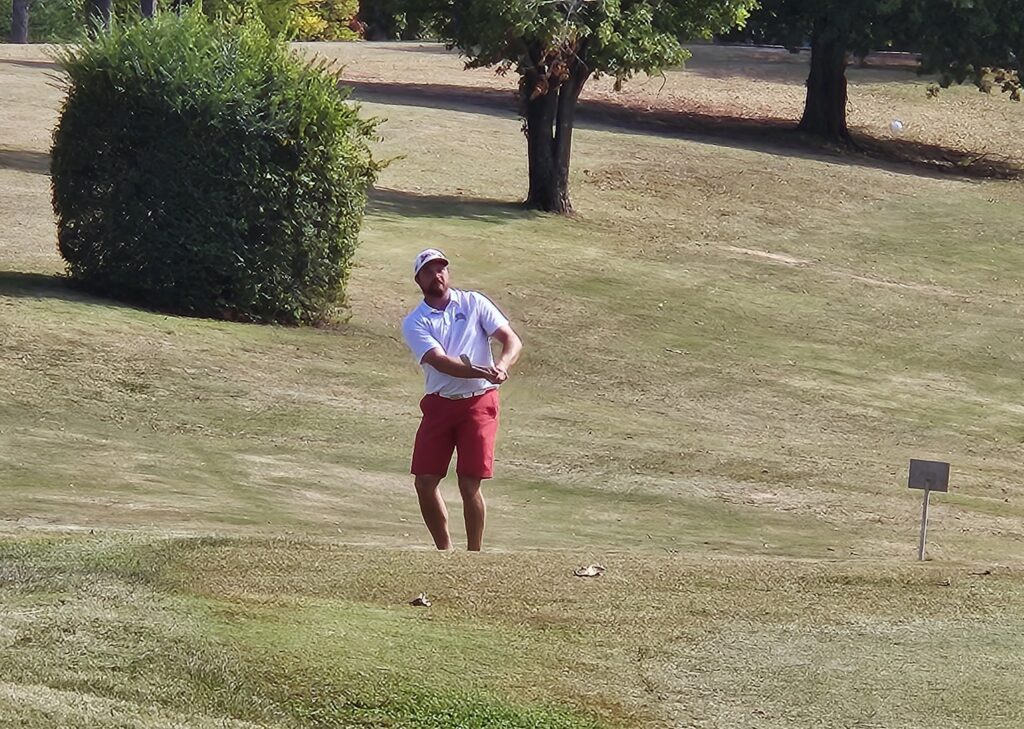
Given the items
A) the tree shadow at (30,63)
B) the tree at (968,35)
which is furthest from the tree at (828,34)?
the tree shadow at (30,63)

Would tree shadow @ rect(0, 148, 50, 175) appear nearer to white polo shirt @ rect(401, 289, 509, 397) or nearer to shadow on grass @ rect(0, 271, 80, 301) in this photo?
shadow on grass @ rect(0, 271, 80, 301)

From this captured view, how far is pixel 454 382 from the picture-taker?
913 cm

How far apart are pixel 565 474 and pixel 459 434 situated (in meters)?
4.62

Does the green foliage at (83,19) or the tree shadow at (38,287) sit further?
the green foliage at (83,19)

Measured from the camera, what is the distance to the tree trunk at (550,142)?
26.8 metres

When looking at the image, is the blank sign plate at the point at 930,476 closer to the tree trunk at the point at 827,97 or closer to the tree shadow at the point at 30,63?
the tree trunk at the point at 827,97

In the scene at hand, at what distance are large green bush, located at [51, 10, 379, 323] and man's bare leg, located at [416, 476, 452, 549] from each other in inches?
308

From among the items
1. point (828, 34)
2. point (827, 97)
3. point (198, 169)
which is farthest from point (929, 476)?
point (827, 97)

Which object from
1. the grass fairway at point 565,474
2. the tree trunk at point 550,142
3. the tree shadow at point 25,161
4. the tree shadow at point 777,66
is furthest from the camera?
the tree shadow at point 777,66

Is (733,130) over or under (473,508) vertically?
over

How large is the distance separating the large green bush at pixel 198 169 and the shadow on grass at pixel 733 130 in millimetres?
20230

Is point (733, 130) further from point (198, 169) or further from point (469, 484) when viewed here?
point (469, 484)

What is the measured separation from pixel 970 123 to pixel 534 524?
1371 inches

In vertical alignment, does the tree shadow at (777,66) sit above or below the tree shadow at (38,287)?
above
